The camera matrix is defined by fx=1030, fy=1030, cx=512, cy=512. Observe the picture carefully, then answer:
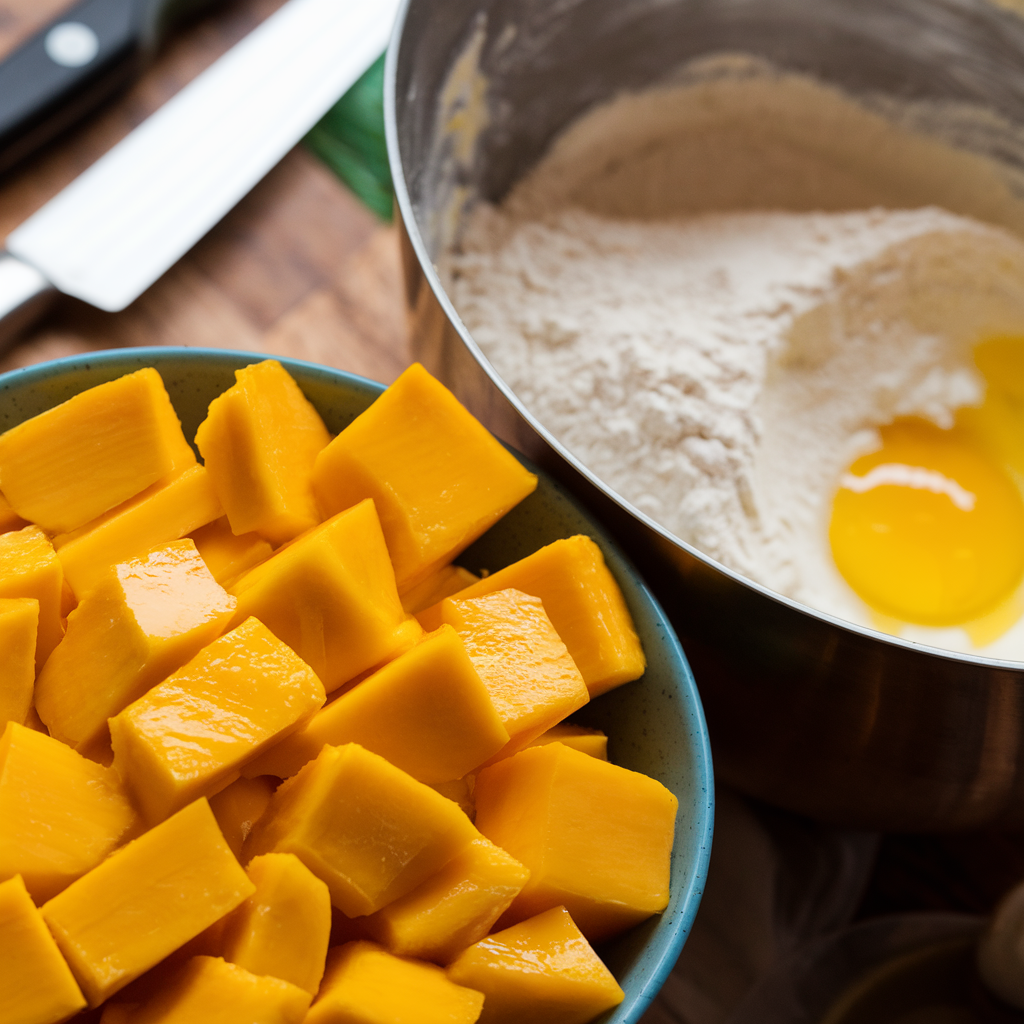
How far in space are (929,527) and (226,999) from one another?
0.83m

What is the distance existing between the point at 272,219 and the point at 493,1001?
0.96 meters

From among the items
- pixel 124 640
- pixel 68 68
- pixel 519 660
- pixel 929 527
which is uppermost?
pixel 68 68

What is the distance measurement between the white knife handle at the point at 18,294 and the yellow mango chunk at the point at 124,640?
1.77 feet

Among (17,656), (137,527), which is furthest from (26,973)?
(137,527)

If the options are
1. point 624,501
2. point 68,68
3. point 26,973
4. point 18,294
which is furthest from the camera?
point 68,68

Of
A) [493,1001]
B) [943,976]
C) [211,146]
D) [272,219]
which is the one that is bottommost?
[943,976]

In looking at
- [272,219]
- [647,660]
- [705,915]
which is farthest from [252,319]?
[705,915]

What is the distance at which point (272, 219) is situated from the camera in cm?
126

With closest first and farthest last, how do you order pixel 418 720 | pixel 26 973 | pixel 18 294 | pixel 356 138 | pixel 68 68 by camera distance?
1. pixel 26 973
2. pixel 418 720
3. pixel 18 294
4. pixel 68 68
5. pixel 356 138

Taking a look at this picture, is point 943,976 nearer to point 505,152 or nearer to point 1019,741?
point 1019,741

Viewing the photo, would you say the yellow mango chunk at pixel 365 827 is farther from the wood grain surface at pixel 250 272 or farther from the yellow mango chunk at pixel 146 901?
the wood grain surface at pixel 250 272

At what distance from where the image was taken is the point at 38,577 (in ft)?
2.13

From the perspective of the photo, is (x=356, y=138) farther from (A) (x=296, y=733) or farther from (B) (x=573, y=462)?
(A) (x=296, y=733)

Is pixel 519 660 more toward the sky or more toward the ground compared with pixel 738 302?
more toward the sky
